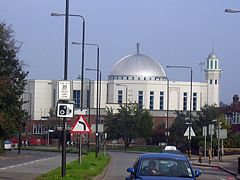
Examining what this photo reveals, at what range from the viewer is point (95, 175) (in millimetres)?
34156

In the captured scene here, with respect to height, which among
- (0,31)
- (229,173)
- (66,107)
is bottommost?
(229,173)

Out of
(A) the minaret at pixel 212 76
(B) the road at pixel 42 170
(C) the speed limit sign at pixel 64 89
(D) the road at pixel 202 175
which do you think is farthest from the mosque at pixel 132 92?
Result: (C) the speed limit sign at pixel 64 89

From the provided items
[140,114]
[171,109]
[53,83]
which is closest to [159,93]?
[171,109]

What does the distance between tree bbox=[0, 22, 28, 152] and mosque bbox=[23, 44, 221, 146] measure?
204 ft

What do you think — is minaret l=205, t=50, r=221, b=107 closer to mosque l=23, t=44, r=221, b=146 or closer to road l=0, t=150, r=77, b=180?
mosque l=23, t=44, r=221, b=146

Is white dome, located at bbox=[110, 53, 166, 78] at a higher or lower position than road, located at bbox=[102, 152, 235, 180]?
higher

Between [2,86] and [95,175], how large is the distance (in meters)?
32.9

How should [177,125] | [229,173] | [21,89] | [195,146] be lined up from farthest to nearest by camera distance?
1. [177,125]
2. [195,146]
3. [21,89]
4. [229,173]

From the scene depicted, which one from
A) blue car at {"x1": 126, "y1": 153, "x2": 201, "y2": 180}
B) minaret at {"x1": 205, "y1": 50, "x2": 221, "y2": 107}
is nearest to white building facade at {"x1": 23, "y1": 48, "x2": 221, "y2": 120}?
minaret at {"x1": 205, "y1": 50, "x2": 221, "y2": 107}

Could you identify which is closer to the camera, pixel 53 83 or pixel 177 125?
pixel 177 125

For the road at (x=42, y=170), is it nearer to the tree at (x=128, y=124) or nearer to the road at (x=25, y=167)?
the road at (x=25, y=167)

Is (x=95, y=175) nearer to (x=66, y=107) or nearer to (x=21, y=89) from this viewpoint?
(x=66, y=107)

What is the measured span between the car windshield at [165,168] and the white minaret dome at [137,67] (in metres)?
121

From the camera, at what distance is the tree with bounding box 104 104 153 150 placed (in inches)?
4360
